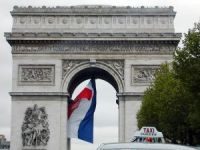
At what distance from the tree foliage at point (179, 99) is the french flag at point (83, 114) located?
11464 mm

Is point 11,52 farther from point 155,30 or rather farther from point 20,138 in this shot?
point 155,30

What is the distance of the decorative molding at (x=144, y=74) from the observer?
5756cm

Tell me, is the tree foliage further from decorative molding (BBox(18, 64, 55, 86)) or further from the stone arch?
decorative molding (BBox(18, 64, 55, 86))

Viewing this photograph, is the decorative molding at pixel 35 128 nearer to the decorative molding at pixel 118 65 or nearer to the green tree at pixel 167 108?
the decorative molding at pixel 118 65

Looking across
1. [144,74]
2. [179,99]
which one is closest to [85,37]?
[144,74]

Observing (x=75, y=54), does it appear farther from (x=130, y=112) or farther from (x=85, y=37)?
(x=130, y=112)

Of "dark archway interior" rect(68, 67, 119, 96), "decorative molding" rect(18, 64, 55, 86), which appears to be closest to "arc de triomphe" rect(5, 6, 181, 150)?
"decorative molding" rect(18, 64, 55, 86)

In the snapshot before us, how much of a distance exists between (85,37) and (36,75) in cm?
511

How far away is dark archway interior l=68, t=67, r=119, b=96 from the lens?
59.4 metres

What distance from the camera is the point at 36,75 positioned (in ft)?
188

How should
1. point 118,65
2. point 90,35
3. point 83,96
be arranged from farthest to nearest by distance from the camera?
point 83,96 < point 118,65 < point 90,35

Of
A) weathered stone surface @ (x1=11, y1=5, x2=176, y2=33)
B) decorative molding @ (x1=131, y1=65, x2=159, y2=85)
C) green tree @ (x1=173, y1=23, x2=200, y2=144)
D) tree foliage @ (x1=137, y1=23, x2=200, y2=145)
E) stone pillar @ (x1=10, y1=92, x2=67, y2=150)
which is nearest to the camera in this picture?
green tree @ (x1=173, y1=23, x2=200, y2=144)

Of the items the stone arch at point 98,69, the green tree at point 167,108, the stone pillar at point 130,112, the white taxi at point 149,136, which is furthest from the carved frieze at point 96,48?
the white taxi at point 149,136

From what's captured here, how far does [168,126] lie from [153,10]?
18123 mm
